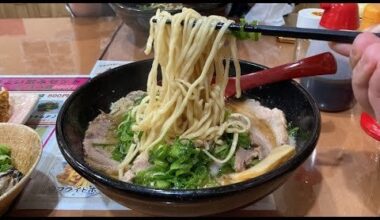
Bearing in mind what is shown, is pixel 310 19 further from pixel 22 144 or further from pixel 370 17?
pixel 22 144

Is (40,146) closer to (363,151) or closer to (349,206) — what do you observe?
(349,206)

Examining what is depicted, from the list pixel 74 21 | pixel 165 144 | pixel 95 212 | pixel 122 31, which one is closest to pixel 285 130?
pixel 165 144

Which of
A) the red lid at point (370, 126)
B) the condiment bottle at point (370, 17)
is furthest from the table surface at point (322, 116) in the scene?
the condiment bottle at point (370, 17)

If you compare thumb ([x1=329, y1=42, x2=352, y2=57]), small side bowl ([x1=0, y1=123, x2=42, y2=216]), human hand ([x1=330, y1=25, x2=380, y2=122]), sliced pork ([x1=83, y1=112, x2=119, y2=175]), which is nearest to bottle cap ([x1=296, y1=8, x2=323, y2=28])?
thumb ([x1=329, y1=42, x2=352, y2=57])

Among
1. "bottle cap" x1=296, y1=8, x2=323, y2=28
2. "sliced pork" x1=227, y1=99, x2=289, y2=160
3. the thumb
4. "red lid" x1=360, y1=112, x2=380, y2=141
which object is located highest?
the thumb

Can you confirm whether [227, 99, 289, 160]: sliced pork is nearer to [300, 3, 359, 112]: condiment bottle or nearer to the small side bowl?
[300, 3, 359, 112]: condiment bottle

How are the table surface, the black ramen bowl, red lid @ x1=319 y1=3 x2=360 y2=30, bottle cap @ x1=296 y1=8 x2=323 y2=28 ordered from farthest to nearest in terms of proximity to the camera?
1. bottle cap @ x1=296 y1=8 x2=323 y2=28
2. red lid @ x1=319 y1=3 x2=360 y2=30
3. the table surface
4. the black ramen bowl

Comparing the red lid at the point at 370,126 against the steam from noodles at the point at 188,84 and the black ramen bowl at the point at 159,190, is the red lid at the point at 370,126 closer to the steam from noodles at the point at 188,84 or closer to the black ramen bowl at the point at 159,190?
the black ramen bowl at the point at 159,190
